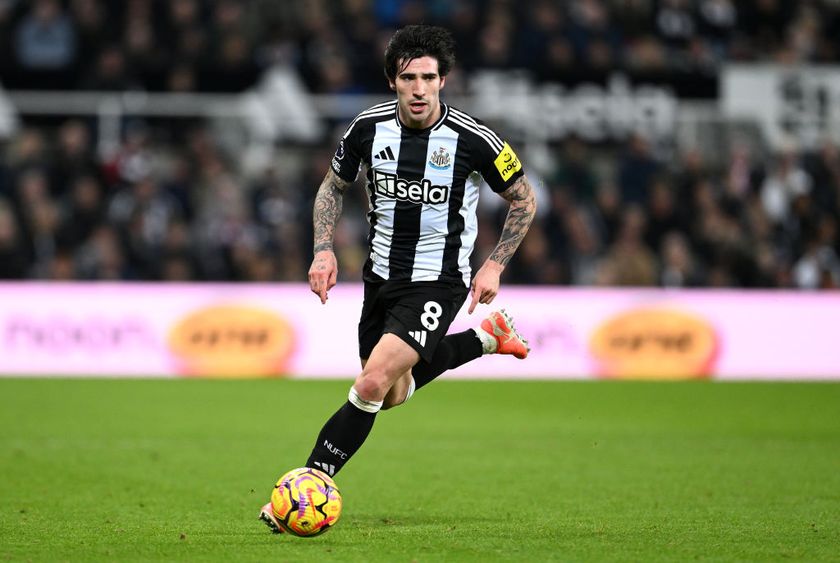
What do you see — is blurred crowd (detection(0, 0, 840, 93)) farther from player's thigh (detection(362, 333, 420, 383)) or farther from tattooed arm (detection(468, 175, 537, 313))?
player's thigh (detection(362, 333, 420, 383))

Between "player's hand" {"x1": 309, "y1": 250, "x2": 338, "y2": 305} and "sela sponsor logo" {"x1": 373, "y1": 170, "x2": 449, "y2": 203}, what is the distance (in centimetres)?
44

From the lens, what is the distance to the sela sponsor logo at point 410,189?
243 inches

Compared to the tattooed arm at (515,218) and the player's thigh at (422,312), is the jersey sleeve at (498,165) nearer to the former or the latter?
the tattooed arm at (515,218)

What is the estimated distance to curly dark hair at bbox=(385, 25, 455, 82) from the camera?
19.5ft

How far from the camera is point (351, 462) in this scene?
866 centimetres

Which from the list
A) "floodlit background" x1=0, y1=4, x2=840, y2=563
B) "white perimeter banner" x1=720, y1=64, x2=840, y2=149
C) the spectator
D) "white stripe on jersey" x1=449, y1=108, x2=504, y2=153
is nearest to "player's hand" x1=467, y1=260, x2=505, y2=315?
"white stripe on jersey" x1=449, y1=108, x2=504, y2=153

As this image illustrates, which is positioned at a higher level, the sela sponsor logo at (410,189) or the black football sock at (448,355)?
the sela sponsor logo at (410,189)

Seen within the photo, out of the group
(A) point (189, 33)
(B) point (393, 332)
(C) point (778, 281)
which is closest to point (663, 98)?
(C) point (778, 281)

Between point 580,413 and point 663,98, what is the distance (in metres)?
6.94

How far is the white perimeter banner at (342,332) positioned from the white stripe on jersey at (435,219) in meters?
7.83

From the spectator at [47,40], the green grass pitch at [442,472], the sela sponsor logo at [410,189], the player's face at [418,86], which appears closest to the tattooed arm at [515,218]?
the sela sponsor logo at [410,189]

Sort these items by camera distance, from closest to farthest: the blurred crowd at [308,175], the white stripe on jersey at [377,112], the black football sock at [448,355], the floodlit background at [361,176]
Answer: the white stripe on jersey at [377,112] → the black football sock at [448,355] → the floodlit background at [361,176] → the blurred crowd at [308,175]

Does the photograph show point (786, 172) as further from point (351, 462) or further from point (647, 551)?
point (647, 551)

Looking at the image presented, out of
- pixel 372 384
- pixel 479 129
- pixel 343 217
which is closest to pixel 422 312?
pixel 372 384
